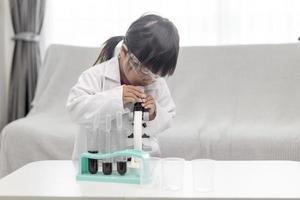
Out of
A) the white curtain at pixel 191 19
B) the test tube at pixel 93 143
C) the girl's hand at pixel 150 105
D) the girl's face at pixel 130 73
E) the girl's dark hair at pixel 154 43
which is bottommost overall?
the test tube at pixel 93 143

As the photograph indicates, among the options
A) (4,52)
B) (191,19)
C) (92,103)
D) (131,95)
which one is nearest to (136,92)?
(131,95)

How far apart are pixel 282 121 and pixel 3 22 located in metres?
1.75

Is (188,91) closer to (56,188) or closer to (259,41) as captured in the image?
(259,41)

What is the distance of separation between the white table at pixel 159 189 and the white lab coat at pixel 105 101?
170mm

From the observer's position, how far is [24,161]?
2053 mm

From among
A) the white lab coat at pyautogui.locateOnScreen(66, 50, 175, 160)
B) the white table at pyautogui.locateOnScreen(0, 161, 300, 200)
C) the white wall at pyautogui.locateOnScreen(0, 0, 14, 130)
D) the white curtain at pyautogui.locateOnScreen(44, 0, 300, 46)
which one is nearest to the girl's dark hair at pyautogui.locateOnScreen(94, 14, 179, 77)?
the white lab coat at pyautogui.locateOnScreen(66, 50, 175, 160)

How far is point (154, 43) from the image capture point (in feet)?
3.94

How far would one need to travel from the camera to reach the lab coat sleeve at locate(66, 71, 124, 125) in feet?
3.81

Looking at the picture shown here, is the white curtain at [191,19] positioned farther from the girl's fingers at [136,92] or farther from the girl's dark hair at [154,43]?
the girl's fingers at [136,92]

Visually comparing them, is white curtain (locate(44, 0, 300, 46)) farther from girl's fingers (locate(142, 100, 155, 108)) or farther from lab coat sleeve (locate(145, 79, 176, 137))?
girl's fingers (locate(142, 100, 155, 108))

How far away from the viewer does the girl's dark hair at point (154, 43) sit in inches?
46.8

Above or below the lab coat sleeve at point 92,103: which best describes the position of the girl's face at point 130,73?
above

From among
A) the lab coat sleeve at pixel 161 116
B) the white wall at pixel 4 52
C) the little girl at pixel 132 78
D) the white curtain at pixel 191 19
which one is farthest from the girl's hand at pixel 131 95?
the white wall at pixel 4 52

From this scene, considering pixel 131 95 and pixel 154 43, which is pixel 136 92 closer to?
pixel 131 95
